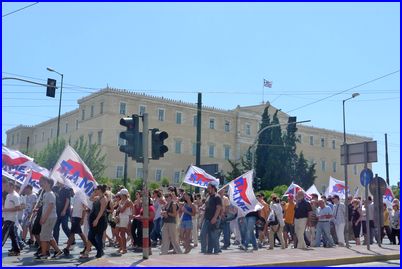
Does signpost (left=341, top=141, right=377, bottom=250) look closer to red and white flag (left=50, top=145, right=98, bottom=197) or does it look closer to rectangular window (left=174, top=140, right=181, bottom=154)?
red and white flag (left=50, top=145, right=98, bottom=197)

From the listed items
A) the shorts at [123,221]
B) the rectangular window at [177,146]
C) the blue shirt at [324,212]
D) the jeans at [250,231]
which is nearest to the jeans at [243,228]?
the jeans at [250,231]

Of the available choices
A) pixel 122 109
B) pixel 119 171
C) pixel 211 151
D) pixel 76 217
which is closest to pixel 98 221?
pixel 76 217

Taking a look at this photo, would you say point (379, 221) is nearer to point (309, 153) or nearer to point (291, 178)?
point (291, 178)

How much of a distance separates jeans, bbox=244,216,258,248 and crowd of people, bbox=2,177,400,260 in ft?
0.09

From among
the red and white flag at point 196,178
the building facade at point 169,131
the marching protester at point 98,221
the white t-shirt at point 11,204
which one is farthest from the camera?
the building facade at point 169,131

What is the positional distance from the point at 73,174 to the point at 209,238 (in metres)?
3.70

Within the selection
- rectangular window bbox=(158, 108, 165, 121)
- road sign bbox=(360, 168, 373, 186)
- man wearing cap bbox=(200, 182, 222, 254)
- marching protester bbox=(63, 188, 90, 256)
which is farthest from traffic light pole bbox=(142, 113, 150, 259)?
rectangular window bbox=(158, 108, 165, 121)

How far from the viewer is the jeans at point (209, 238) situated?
44.6ft

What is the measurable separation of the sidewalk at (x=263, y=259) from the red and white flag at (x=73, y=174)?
1.91m

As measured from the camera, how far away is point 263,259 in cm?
1240

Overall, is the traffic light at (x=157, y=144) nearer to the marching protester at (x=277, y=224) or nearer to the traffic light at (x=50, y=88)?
the marching protester at (x=277, y=224)

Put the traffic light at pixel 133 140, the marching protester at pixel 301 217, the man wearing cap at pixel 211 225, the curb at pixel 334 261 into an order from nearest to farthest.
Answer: the curb at pixel 334 261 < the traffic light at pixel 133 140 < the man wearing cap at pixel 211 225 < the marching protester at pixel 301 217

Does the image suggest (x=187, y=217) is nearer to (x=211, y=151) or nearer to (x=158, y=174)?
(x=158, y=174)

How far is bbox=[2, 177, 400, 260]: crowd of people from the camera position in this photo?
476 inches
